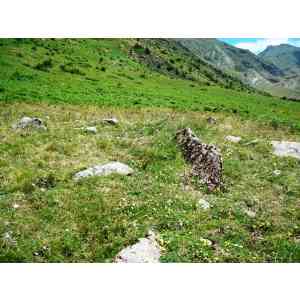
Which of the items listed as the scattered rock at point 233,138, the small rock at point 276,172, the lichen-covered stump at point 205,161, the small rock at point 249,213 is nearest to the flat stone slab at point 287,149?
the scattered rock at point 233,138

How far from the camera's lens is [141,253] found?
411 inches

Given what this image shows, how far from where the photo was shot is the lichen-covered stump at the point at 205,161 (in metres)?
14.1

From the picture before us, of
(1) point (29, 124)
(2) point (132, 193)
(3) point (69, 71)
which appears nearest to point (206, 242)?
(2) point (132, 193)

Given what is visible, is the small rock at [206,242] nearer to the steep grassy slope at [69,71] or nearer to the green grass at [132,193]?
the green grass at [132,193]

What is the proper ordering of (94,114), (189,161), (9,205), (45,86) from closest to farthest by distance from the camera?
(9,205) < (189,161) < (94,114) < (45,86)

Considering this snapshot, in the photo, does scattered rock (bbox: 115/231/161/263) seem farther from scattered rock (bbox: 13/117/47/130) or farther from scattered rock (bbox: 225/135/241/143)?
scattered rock (bbox: 13/117/47/130)

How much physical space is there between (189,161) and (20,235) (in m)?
6.87


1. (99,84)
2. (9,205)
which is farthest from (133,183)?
(99,84)

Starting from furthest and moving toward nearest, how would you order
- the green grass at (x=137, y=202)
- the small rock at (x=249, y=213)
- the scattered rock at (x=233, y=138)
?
1. the scattered rock at (x=233, y=138)
2. the small rock at (x=249, y=213)
3. the green grass at (x=137, y=202)

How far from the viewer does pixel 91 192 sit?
1314 cm

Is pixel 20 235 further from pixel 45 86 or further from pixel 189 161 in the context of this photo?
pixel 45 86

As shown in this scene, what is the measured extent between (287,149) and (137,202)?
848 centimetres

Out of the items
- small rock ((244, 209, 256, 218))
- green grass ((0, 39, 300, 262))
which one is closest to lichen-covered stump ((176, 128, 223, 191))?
green grass ((0, 39, 300, 262))

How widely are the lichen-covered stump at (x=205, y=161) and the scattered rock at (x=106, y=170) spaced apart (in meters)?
2.32
